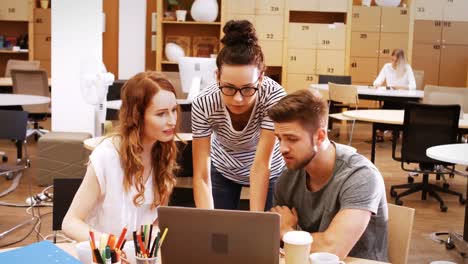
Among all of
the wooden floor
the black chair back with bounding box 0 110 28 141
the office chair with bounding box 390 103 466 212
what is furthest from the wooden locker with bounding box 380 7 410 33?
the black chair back with bounding box 0 110 28 141

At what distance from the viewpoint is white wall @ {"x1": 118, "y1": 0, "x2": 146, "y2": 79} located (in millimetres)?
9508

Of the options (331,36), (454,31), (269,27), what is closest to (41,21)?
(269,27)

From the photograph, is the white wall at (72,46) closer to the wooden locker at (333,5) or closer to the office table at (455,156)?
the office table at (455,156)

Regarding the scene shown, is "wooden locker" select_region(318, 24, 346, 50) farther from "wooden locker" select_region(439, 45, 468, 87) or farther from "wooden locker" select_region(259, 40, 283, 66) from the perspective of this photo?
"wooden locker" select_region(439, 45, 468, 87)

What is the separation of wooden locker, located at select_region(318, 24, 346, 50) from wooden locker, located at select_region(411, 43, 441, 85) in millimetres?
1285

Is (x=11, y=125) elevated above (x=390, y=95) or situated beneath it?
situated beneath

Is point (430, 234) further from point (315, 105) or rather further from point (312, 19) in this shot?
point (312, 19)

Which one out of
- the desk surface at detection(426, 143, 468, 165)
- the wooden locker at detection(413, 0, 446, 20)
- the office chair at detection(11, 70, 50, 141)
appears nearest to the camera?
the desk surface at detection(426, 143, 468, 165)

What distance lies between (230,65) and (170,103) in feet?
0.80

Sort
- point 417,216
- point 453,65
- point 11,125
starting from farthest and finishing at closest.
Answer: point 453,65 < point 417,216 < point 11,125

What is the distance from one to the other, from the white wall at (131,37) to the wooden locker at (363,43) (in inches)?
135

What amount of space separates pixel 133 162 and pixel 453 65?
29.4ft

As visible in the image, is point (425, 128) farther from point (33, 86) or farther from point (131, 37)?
point (131, 37)

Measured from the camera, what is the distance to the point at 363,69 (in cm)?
987
